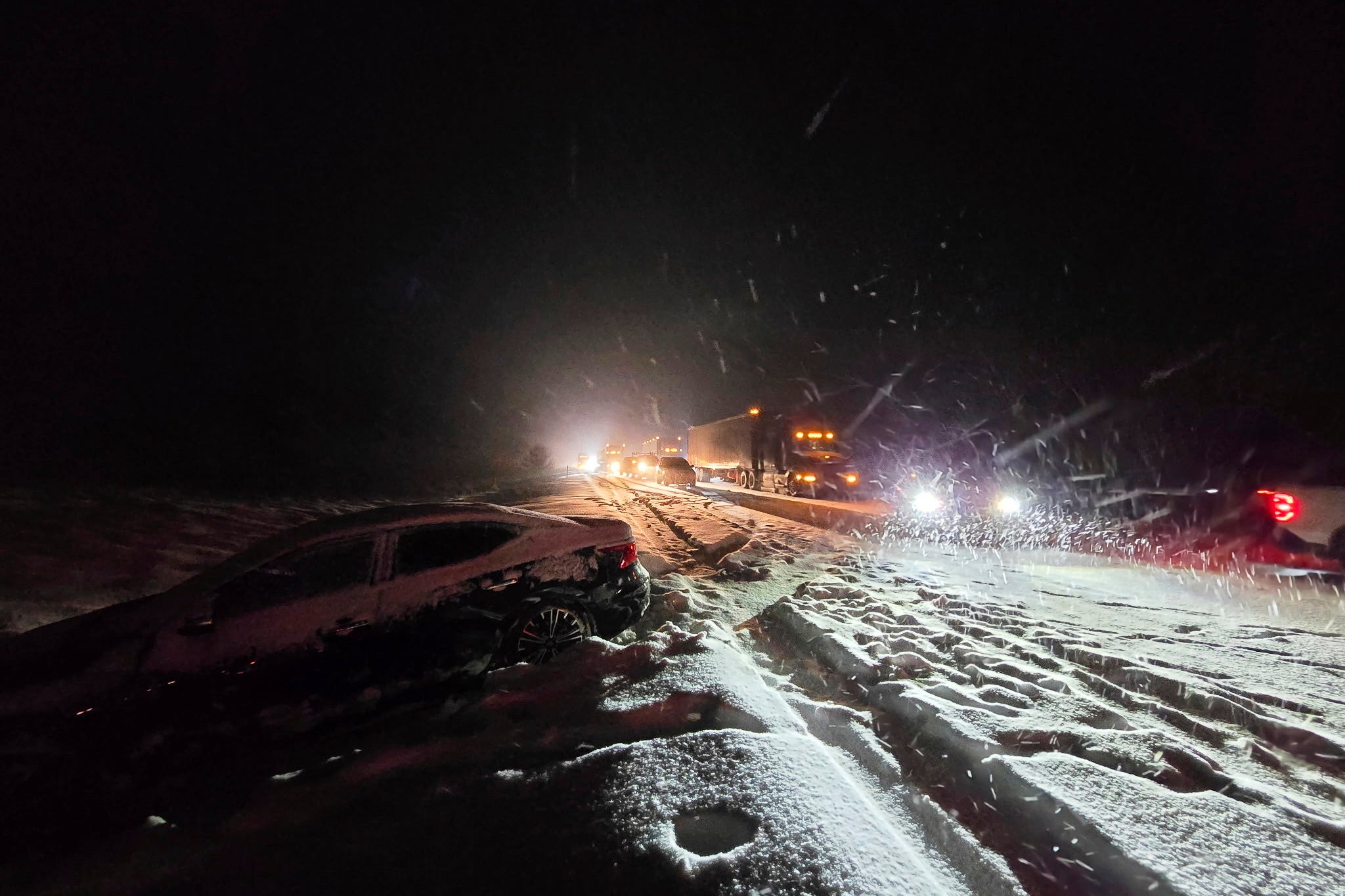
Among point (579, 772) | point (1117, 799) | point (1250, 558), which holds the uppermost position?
point (1250, 558)

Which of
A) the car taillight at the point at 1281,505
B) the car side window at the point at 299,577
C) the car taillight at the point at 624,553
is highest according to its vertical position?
the car taillight at the point at 1281,505

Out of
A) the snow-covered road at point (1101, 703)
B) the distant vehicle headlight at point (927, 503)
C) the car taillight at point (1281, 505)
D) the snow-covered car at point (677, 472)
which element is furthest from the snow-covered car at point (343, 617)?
the snow-covered car at point (677, 472)

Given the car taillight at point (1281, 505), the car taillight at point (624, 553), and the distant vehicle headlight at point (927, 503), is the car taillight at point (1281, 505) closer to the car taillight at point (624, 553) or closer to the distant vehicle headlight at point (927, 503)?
the car taillight at point (624, 553)

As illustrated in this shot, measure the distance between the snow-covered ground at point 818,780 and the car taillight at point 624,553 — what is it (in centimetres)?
66

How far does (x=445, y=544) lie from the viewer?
3.92 metres

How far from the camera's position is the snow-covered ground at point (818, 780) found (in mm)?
2043

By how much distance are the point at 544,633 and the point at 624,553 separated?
964mm

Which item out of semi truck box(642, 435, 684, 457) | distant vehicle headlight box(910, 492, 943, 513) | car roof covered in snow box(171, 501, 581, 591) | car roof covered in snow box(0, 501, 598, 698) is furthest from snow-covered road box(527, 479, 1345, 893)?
semi truck box(642, 435, 684, 457)

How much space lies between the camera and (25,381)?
67.1 feet

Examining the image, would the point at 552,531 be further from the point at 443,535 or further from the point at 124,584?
the point at 124,584

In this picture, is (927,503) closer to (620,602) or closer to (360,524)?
(620,602)

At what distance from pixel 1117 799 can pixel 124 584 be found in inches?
382

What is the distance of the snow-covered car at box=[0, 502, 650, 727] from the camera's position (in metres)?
2.92

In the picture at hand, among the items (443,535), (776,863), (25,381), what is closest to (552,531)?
(443,535)
